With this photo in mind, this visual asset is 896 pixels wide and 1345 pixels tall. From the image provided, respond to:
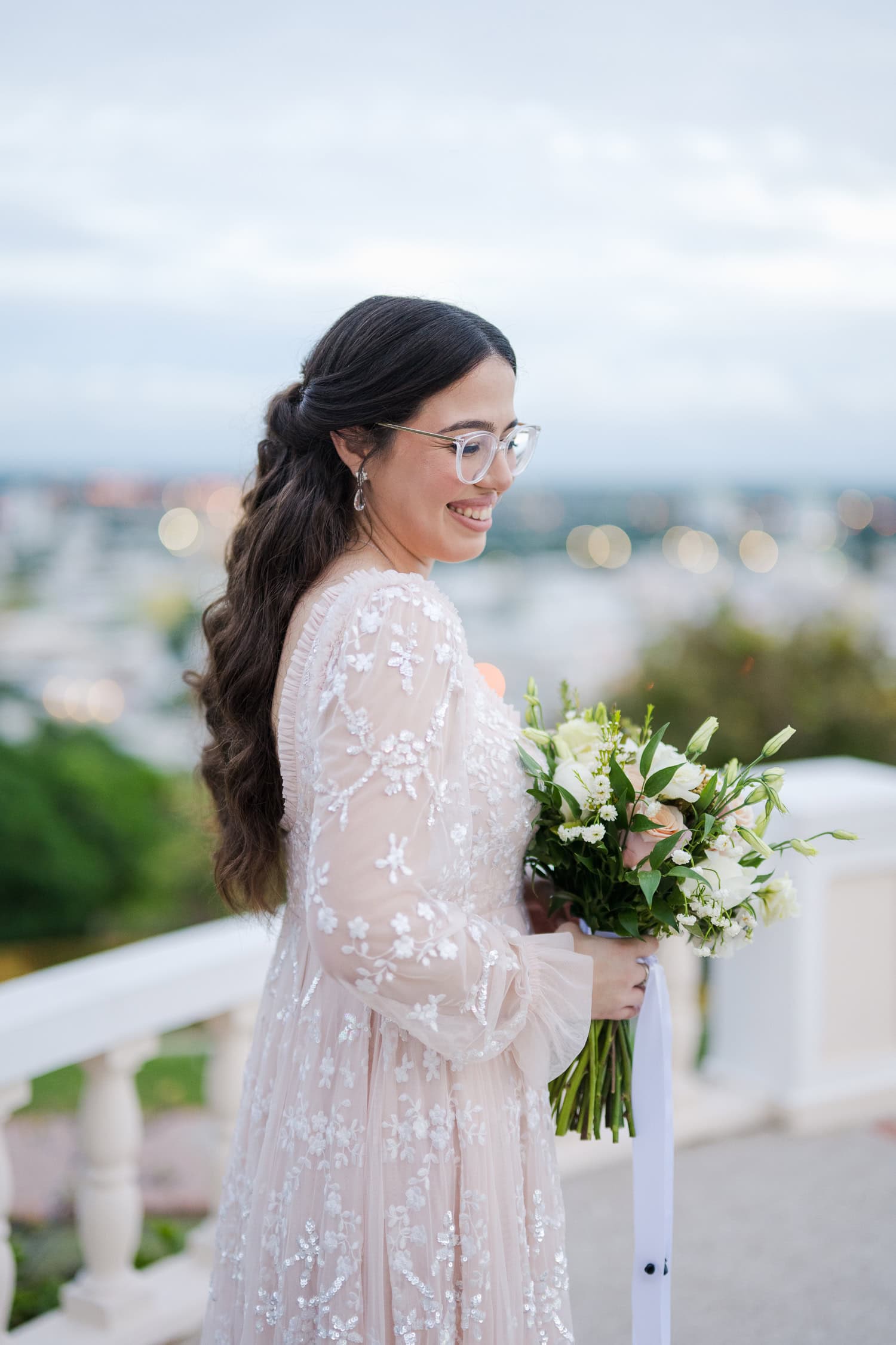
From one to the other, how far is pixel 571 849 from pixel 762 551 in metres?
20.5

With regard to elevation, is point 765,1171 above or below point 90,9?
below

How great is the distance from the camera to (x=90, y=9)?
659 cm

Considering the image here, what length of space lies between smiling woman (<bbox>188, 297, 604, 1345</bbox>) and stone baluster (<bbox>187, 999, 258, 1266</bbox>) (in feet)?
2.46

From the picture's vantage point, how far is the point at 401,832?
1.20 meters

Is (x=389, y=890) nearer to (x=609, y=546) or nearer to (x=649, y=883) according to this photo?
(x=649, y=883)

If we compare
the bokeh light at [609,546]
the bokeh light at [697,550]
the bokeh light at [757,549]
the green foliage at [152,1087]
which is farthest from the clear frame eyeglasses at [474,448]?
the bokeh light at [609,546]

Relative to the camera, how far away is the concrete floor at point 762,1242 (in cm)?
238

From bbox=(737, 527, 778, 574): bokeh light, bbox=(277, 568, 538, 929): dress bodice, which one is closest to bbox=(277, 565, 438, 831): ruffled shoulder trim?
bbox=(277, 568, 538, 929): dress bodice

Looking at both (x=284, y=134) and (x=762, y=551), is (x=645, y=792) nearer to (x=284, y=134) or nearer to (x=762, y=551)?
(x=284, y=134)

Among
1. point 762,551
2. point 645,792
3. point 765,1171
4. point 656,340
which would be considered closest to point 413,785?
point 645,792

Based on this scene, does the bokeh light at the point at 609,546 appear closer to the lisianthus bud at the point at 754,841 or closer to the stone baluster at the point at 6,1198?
the stone baluster at the point at 6,1198

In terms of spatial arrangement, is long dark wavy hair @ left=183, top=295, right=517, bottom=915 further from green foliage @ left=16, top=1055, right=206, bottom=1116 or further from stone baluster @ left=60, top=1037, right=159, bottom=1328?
green foliage @ left=16, top=1055, right=206, bottom=1116

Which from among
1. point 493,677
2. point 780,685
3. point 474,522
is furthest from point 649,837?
point 780,685

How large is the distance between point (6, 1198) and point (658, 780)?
1.38 metres
